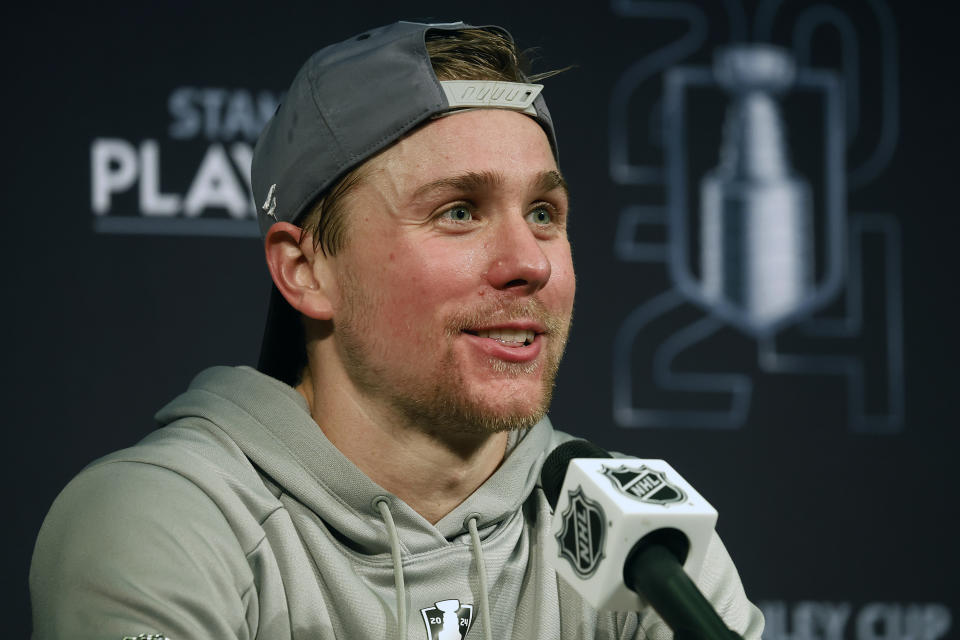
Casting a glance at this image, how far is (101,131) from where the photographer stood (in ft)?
6.96

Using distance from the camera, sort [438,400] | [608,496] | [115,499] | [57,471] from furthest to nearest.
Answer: [57,471], [438,400], [115,499], [608,496]

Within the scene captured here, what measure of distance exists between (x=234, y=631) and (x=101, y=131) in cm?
127

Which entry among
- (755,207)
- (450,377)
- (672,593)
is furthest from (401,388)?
(755,207)

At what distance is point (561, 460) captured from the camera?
1047mm

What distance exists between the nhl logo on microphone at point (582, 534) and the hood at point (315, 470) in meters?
0.44

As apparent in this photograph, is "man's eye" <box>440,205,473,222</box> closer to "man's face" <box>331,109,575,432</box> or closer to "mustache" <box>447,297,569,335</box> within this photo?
"man's face" <box>331,109,575,432</box>

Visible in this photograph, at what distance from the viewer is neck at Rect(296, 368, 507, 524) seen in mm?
1415

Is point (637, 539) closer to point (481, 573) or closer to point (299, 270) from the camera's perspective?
point (481, 573)

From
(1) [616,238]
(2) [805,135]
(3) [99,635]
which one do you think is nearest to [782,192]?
(2) [805,135]

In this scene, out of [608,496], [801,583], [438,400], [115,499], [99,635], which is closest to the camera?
[608,496]

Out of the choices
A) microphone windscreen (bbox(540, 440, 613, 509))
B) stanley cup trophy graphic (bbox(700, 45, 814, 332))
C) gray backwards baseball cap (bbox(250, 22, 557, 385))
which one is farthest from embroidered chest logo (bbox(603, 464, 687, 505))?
stanley cup trophy graphic (bbox(700, 45, 814, 332))

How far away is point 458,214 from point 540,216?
125 millimetres

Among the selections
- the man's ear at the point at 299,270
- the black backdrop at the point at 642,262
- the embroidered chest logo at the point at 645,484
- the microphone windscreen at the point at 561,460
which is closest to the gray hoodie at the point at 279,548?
the man's ear at the point at 299,270

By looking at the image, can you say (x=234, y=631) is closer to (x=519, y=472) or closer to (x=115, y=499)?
(x=115, y=499)
